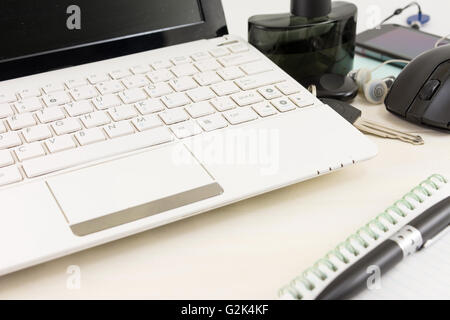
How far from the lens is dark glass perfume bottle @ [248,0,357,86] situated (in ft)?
2.25

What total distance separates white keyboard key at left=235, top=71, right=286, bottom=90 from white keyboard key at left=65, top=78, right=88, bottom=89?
17 centimetres

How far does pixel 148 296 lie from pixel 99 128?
19 centimetres

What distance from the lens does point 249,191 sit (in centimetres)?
50

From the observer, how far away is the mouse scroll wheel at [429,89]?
0.61 m

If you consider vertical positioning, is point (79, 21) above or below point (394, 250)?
above

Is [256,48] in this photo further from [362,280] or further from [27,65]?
[362,280]

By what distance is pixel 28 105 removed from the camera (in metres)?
0.57

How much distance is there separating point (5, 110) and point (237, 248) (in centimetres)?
28

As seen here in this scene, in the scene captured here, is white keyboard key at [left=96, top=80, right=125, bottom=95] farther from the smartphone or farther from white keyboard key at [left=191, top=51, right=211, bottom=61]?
the smartphone

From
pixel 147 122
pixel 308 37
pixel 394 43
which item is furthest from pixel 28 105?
pixel 394 43

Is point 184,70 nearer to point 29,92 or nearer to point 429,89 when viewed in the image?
point 29,92

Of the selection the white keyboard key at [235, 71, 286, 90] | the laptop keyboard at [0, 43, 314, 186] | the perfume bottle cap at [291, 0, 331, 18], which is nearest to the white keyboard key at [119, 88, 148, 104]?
the laptop keyboard at [0, 43, 314, 186]

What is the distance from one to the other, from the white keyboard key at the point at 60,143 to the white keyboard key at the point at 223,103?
0.49 ft
